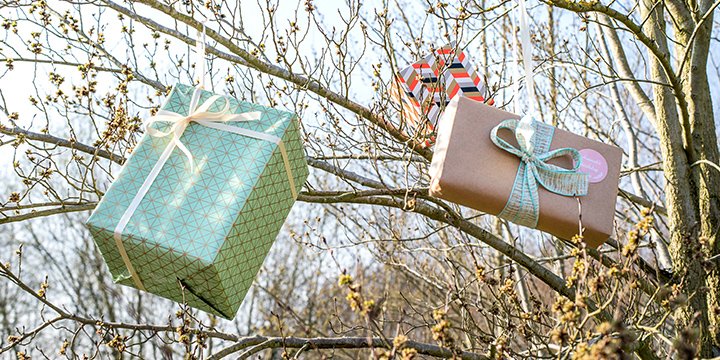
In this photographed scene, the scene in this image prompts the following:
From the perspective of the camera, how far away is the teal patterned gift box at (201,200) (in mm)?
1973

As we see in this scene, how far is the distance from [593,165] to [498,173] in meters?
0.39

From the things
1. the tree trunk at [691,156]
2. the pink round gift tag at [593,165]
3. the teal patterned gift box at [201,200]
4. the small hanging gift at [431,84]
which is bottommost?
the teal patterned gift box at [201,200]

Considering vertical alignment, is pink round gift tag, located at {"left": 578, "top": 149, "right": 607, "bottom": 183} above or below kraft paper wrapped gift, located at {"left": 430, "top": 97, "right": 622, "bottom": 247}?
above

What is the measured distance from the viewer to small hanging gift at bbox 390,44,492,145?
10.6ft

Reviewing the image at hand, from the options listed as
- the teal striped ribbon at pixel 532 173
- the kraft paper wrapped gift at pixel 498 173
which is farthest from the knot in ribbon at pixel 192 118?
the teal striped ribbon at pixel 532 173

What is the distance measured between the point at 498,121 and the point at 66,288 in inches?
A: 559

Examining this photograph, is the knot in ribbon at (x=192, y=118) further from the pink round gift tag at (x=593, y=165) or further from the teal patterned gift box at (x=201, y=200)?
the pink round gift tag at (x=593, y=165)

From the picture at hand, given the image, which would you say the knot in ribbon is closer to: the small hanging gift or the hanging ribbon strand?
the hanging ribbon strand

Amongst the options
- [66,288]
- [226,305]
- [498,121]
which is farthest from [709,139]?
[66,288]

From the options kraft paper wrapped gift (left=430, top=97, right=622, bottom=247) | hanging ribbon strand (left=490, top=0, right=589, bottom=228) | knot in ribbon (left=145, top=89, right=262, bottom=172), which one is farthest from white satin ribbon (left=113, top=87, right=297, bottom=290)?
hanging ribbon strand (left=490, top=0, right=589, bottom=228)

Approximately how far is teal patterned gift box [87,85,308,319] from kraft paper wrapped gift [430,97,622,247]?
1.57 ft

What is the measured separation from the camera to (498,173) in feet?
7.40

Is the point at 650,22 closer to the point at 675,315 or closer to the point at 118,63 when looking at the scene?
the point at 675,315

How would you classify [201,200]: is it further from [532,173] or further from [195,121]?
[532,173]
